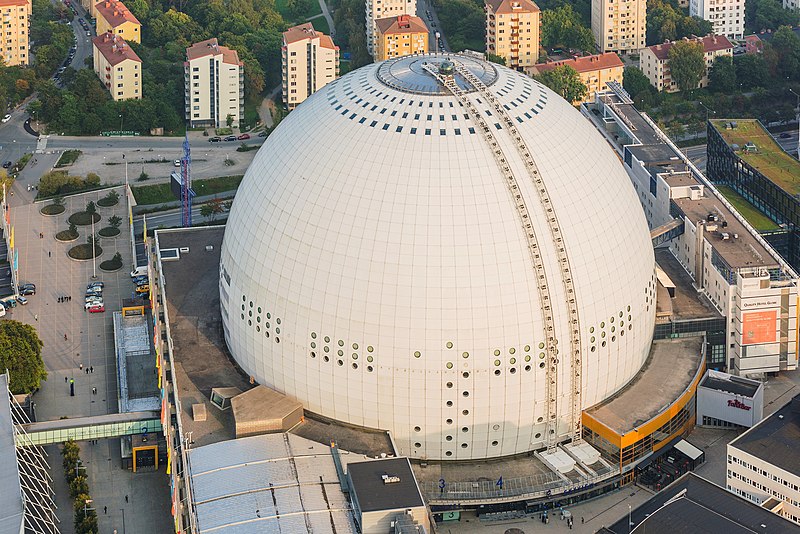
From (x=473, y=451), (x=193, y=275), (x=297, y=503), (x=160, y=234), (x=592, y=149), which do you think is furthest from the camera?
(x=160, y=234)

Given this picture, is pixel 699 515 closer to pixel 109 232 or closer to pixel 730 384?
pixel 730 384

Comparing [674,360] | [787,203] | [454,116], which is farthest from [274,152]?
[787,203]

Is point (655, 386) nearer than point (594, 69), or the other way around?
point (655, 386)

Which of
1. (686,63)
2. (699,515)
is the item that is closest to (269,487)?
(699,515)

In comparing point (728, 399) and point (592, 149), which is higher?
point (592, 149)

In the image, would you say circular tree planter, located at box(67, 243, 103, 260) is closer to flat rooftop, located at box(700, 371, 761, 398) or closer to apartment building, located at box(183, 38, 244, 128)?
apartment building, located at box(183, 38, 244, 128)

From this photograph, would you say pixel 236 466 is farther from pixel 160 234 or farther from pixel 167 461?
pixel 160 234
